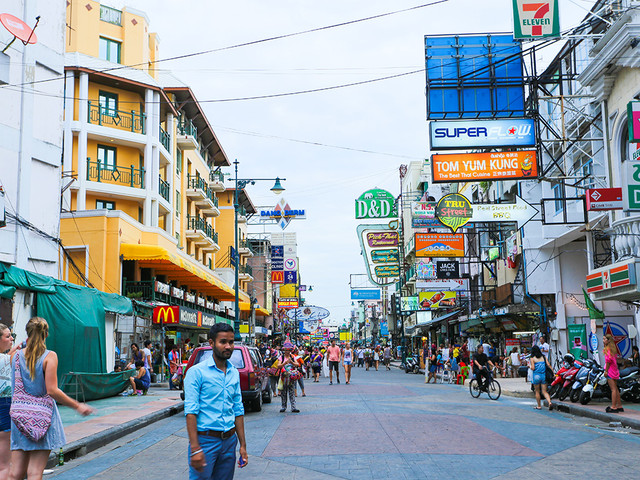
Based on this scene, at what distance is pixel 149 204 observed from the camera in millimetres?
37094

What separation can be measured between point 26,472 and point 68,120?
102ft

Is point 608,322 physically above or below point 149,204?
below

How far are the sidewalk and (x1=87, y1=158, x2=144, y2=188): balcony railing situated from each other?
1657 cm

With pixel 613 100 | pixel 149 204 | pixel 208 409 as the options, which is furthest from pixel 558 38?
pixel 149 204

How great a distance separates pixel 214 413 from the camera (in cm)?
527

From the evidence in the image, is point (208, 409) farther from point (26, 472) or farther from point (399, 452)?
point (399, 452)

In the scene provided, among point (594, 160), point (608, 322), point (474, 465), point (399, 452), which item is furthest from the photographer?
point (608, 322)

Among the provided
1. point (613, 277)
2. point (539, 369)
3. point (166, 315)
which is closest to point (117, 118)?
point (166, 315)

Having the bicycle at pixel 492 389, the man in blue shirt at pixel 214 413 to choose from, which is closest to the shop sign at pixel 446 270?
the bicycle at pixel 492 389

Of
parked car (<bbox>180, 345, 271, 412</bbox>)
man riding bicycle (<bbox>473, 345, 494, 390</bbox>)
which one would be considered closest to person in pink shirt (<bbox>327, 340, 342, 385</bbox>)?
man riding bicycle (<bbox>473, 345, 494, 390</bbox>)

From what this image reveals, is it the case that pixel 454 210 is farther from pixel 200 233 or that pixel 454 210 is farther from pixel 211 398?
pixel 211 398

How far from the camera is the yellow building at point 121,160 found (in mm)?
30047

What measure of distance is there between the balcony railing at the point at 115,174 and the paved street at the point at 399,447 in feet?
70.1

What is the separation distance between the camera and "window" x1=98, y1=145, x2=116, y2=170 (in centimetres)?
3628
